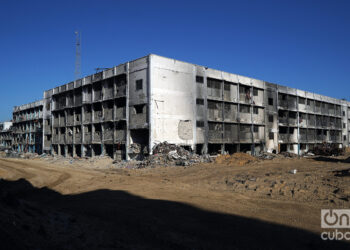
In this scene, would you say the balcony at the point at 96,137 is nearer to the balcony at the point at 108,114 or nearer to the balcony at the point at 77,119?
the balcony at the point at 108,114

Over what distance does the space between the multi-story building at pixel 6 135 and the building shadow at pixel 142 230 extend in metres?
63.0

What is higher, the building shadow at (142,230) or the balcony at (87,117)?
the balcony at (87,117)

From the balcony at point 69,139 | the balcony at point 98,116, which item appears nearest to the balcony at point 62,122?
the balcony at point 69,139

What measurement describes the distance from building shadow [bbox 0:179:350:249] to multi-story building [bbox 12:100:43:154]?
43.1 meters

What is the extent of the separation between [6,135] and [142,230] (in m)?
68.4

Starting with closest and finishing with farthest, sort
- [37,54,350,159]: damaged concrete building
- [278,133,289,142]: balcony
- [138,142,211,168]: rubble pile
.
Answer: [138,142,211,168]: rubble pile → [37,54,350,159]: damaged concrete building → [278,133,289,142]: balcony

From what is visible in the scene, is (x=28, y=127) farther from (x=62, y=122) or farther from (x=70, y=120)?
(x=70, y=120)

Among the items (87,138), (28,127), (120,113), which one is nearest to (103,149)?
(87,138)

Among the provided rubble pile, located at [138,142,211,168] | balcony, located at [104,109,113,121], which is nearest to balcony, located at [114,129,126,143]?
balcony, located at [104,109,113,121]

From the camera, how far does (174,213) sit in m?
7.31

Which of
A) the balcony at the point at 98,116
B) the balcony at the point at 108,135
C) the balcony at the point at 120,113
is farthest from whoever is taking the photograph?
the balcony at the point at 98,116

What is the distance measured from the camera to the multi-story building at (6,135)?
61.0 m

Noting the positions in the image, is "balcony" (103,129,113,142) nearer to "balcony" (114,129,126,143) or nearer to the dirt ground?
"balcony" (114,129,126,143)

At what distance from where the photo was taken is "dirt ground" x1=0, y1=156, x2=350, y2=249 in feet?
16.8
